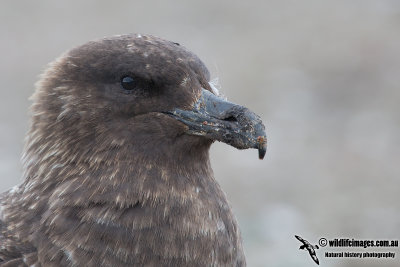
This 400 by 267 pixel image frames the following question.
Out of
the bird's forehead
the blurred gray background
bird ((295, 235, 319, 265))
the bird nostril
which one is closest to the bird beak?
the bird nostril

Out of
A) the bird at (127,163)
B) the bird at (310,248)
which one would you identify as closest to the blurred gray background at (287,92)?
the bird at (310,248)

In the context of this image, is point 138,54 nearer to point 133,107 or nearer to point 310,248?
point 133,107

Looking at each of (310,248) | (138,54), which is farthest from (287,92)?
(138,54)

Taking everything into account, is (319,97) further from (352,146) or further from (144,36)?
(144,36)

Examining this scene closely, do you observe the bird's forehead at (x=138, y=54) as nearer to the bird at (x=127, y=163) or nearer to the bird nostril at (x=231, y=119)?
the bird at (x=127, y=163)

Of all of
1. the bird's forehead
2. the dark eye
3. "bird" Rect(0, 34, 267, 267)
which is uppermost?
the bird's forehead

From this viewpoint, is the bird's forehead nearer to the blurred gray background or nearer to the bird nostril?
the bird nostril

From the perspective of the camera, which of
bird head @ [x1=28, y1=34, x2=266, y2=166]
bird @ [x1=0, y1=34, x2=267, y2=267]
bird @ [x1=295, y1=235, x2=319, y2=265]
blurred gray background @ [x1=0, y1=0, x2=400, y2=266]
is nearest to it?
bird @ [x1=0, y1=34, x2=267, y2=267]
